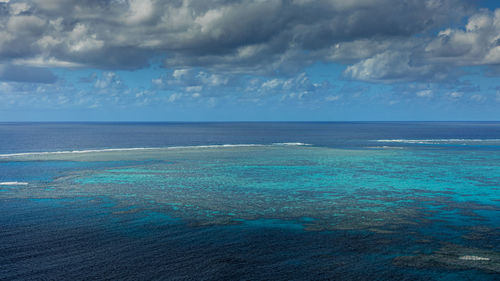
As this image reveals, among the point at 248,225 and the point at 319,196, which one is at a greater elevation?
the point at 319,196

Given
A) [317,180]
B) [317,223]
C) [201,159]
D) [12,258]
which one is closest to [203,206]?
[317,223]

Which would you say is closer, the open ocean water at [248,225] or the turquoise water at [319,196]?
the open ocean water at [248,225]

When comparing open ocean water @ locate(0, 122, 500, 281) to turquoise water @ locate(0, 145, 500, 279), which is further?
turquoise water @ locate(0, 145, 500, 279)

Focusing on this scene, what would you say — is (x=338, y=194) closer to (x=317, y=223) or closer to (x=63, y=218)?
(x=317, y=223)

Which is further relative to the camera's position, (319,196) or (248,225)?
(319,196)

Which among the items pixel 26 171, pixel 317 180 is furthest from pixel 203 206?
pixel 26 171

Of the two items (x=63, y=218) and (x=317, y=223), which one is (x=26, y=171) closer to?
(x=63, y=218)

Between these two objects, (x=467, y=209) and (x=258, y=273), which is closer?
(x=258, y=273)

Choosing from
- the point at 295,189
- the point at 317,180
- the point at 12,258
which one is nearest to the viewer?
the point at 12,258

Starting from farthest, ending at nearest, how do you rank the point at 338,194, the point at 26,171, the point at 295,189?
the point at 26,171 < the point at 295,189 < the point at 338,194
